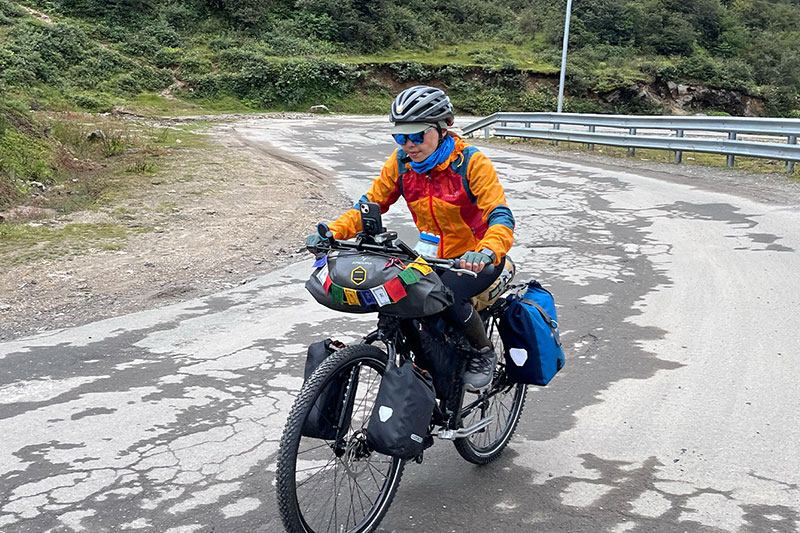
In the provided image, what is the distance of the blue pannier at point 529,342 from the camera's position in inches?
158

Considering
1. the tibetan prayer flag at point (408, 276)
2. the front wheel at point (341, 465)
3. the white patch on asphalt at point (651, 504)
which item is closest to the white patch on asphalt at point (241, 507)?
the front wheel at point (341, 465)

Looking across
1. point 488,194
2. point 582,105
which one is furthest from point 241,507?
point 582,105

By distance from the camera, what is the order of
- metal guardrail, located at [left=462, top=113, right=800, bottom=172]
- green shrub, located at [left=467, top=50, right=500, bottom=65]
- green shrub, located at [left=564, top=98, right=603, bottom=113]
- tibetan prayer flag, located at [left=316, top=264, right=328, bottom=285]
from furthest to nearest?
green shrub, located at [left=467, top=50, right=500, bottom=65] < green shrub, located at [left=564, top=98, right=603, bottom=113] < metal guardrail, located at [left=462, top=113, right=800, bottom=172] < tibetan prayer flag, located at [left=316, top=264, right=328, bottom=285]

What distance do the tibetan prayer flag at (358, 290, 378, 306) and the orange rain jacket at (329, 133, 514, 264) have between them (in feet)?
2.24

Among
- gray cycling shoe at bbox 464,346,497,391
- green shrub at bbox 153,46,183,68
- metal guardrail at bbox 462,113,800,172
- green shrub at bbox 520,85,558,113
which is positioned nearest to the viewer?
gray cycling shoe at bbox 464,346,497,391

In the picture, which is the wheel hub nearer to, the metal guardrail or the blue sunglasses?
the blue sunglasses

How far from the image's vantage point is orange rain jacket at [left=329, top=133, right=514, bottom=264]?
374 cm

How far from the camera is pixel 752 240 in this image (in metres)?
9.48

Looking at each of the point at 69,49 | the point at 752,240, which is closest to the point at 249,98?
the point at 69,49

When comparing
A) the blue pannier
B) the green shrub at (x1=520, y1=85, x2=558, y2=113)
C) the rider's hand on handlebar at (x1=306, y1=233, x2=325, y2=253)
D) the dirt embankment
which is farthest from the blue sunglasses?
the green shrub at (x1=520, y1=85, x2=558, y2=113)

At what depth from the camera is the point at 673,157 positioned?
1834 cm

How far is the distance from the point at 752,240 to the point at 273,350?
655 cm

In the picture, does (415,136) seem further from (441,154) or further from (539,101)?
(539,101)

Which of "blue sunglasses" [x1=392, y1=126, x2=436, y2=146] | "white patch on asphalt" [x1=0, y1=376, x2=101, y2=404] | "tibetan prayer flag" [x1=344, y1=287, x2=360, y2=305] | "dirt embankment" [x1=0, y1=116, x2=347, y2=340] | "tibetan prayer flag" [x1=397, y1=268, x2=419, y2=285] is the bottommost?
"white patch on asphalt" [x1=0, y1=376, x2=101, y2=404]
